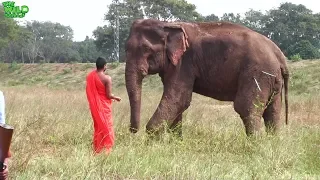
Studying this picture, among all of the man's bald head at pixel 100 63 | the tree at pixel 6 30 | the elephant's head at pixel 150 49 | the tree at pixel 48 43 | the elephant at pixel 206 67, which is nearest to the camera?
the man's bald head at pixel 100 63

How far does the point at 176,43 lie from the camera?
880cm

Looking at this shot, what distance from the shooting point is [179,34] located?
8.84 metres

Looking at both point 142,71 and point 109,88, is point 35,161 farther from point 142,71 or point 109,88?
point 142,71

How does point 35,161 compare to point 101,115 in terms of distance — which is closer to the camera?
point 35,161

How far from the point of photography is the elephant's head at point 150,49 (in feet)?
28.5

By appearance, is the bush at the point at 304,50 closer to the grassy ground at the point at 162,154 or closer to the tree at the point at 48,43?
the tree at the point at 48,43

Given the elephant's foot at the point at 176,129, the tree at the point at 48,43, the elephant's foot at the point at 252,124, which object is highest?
the elephant's foot at the point at 252,124

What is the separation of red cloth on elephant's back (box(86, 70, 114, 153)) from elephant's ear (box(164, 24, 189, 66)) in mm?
1911

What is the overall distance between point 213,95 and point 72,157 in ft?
12.2

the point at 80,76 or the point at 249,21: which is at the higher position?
the point at 249,21

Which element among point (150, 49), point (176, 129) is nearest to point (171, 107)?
point (176, 129)

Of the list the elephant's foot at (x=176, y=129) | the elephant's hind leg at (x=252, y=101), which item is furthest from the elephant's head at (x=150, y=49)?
the elephant's hind leg at (x=252, y=101)

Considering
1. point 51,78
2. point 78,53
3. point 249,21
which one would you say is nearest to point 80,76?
point 51,78

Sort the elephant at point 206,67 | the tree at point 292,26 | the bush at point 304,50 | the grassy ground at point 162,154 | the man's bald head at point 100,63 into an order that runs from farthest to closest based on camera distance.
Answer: the tree at point 292,26 < the bush at point 304,50 < the elephant at point 206,67 < the man's bald head at point 100,63 < the grassy ground at point 162,154
